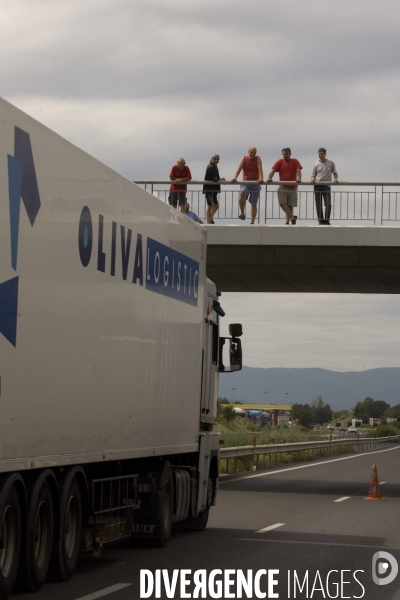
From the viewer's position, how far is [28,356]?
8.23m

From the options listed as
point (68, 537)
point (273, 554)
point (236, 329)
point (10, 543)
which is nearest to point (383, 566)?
point (273, 554)

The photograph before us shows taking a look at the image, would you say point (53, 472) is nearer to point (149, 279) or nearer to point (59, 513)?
point (59, 513)

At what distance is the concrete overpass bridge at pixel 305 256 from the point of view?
22.3 metres

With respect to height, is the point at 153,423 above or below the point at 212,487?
above

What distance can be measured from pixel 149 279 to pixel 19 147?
3717 mm

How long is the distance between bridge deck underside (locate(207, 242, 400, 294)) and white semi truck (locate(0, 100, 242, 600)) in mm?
9620

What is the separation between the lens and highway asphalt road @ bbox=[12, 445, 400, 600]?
9.48 metres

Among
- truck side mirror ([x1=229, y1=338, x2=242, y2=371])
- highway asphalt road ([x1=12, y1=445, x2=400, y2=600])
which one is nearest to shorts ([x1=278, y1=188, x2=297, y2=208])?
highway asphalt road ([x1=12, y1=445, x2=400, y2=600])

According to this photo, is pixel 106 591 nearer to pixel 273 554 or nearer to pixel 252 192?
pixel 273 554

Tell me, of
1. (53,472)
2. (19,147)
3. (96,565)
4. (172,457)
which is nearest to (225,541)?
(172,457)

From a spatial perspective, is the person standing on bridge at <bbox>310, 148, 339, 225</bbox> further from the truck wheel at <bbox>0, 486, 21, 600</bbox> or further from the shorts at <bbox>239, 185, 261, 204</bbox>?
the truck wheel at <bbox>0, 486, 21, 600</bbox>

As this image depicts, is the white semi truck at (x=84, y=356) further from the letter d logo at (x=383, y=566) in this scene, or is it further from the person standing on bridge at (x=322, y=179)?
the person standing on bridge at (x=322, y=179)

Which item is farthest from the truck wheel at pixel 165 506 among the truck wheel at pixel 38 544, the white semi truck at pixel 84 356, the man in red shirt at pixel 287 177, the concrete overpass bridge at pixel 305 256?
the man in red shirt at pixel 287 177

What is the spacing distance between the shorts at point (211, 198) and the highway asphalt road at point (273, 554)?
260 inches
